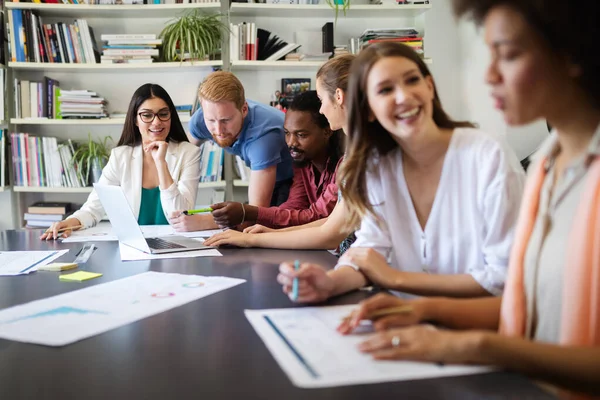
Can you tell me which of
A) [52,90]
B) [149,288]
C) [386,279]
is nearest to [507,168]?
[386,279]

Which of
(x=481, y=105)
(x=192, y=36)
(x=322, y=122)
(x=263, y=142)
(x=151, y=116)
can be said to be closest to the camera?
(x=322, y=122)

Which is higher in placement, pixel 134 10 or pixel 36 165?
pixel 134 10

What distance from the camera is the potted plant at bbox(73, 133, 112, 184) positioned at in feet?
11.3

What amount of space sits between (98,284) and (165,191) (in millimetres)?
1141

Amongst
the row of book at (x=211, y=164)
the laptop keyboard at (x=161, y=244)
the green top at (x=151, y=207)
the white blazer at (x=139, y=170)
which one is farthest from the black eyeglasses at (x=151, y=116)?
the laptop keyboard at (x=161, y=244)

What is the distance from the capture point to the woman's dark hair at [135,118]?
8.50ft

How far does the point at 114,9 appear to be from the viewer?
337 centimetres

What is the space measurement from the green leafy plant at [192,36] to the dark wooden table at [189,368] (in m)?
2.44

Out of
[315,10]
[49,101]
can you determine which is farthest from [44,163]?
[315,10]

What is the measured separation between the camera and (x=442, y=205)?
1194 millimetres

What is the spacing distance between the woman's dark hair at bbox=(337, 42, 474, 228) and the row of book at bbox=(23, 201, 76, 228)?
2685 mm

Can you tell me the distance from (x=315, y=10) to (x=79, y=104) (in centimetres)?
157

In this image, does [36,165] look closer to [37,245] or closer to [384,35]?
[37,245]

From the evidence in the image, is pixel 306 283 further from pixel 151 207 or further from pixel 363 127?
pixel 151 207
